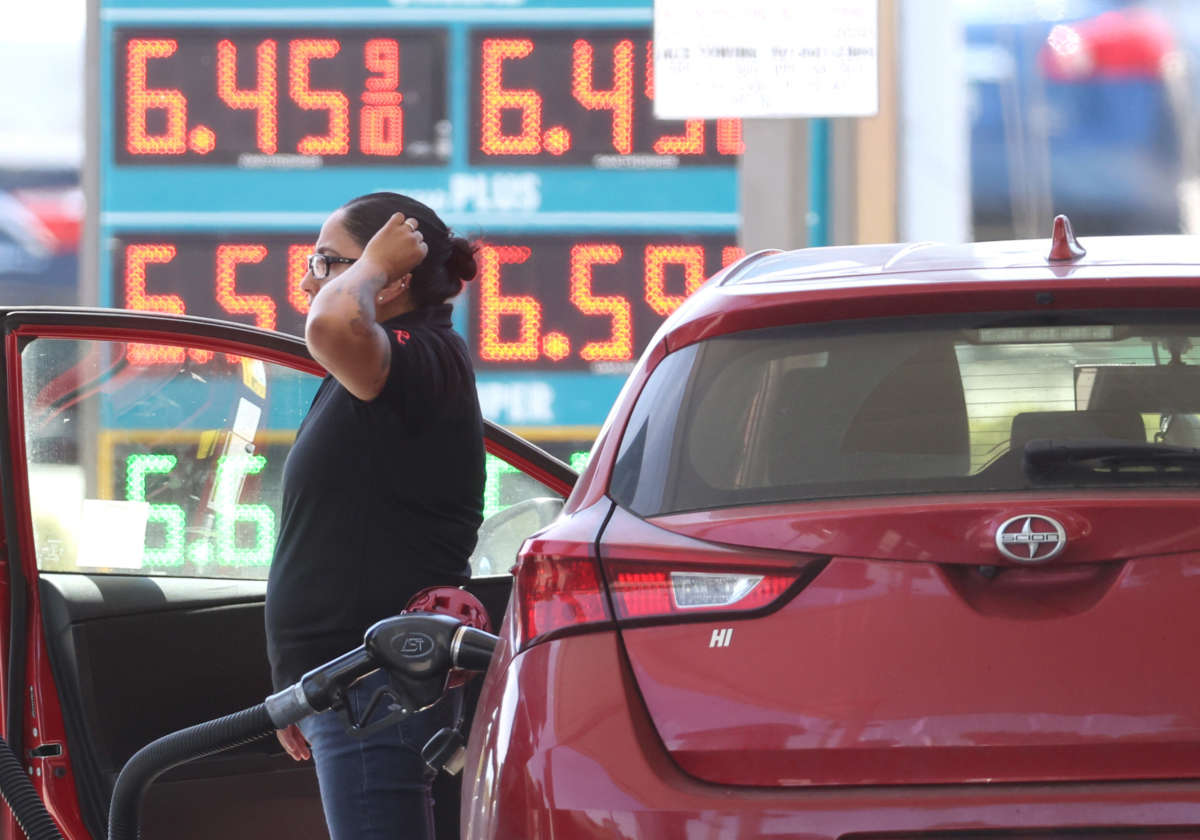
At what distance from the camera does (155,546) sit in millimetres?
3680

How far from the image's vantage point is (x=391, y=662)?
7.68 ft

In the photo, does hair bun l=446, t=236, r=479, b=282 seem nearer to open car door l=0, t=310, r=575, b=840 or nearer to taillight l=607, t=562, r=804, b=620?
open car door l=0, t=310, r=575, b=840

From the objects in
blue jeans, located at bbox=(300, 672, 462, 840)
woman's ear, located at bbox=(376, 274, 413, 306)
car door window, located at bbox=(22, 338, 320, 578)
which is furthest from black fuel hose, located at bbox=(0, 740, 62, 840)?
woman's ear, located at bbox=(376, 274, 413, 306)

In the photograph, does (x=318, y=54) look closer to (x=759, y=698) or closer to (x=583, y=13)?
(x=583, y=13)

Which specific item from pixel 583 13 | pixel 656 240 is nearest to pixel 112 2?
pixel 583 13

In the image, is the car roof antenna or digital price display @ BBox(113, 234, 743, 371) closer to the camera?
the car roof antenna

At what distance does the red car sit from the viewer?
6.18ft

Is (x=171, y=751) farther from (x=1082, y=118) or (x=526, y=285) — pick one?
(x=1082, y=118)

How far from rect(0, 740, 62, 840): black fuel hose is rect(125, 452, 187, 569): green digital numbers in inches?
21.4

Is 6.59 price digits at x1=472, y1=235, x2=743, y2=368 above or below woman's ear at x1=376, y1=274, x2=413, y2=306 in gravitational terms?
above

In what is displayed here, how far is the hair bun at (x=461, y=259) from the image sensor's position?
9.29 feet

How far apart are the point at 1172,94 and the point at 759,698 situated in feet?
40.2

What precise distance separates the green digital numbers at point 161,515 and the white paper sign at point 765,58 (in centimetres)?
246

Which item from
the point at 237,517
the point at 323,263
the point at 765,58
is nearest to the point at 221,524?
the point at 237,517
